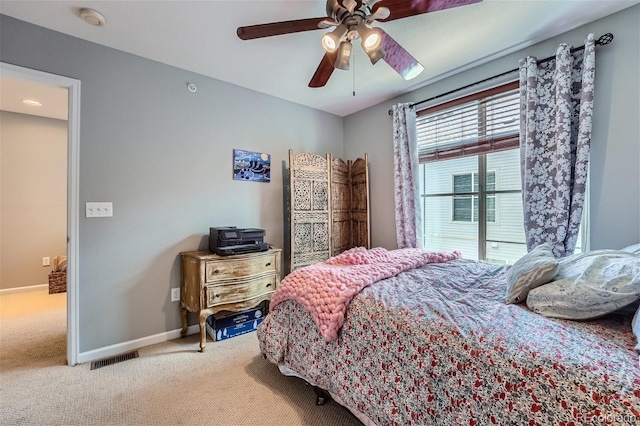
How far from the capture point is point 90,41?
2102 mm

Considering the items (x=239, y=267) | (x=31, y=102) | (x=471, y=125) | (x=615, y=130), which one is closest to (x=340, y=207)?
(x=239, y=267)

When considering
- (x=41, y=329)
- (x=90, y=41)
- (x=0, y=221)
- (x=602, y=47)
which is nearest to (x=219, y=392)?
(x=41, y=329)

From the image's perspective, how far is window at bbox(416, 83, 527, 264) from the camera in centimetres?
239

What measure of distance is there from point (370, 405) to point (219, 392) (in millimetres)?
1031

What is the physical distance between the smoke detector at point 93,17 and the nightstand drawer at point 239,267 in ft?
6.15

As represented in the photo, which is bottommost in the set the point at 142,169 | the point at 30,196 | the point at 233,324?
the point at 233,324

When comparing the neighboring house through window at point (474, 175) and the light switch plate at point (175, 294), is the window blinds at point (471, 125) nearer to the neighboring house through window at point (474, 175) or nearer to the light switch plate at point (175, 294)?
the neighboring house through window at point (474, 175)

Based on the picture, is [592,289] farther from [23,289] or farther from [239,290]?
[23,289]

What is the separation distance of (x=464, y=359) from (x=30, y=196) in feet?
17.7

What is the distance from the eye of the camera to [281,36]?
2027mm

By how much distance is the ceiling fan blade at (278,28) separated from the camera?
150 centimetres

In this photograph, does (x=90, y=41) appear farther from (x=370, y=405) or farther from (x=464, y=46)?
(x=370, y=405)

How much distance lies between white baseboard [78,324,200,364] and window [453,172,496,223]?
2819 millimetres

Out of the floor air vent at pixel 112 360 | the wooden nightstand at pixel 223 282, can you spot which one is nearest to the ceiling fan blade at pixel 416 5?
the wooden nightstand at pixel 223 282
